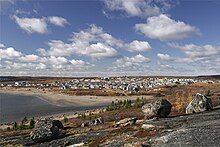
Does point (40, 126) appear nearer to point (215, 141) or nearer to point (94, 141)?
point (94, 141)

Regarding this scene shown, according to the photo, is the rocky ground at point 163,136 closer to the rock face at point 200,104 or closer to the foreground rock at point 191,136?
the foreground rock at point 191,136

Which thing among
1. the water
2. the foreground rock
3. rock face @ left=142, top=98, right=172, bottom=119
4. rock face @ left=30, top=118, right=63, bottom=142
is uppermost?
rock face @ left=142, top=98, right=172, bottom=119

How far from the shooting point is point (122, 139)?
33.8 metres

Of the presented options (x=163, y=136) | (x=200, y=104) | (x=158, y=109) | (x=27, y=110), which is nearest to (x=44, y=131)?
(x=158, y=109)

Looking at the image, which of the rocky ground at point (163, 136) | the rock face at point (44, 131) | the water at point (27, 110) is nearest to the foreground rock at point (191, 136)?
the rocky ground at point (163, 136)

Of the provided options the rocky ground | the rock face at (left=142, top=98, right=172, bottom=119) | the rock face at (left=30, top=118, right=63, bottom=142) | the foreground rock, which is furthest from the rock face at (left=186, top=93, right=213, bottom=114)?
the rock face at (left=30, top=118, right=63, bottom=142)

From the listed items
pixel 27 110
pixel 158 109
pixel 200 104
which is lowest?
pixel 27 110

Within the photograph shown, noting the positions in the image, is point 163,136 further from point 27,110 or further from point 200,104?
point 27,110

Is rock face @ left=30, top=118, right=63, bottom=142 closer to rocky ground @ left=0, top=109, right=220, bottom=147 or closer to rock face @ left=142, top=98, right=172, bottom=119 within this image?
rocky ground @ left=0, top=109, right=220, bottom=147

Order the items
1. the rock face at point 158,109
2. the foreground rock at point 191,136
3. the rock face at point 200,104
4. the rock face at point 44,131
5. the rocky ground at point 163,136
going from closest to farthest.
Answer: the foreground rock at point 191,136, the rocky ground at point 163,136, the rock face at point 44,131, the rock face at point 158,109, the rock face at point 200,104

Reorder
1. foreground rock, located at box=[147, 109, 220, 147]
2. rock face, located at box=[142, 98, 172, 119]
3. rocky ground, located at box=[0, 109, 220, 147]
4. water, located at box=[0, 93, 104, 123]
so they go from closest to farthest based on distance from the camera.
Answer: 1. foreground rock, located at box=[147, 109, 220, 147]
2. rocky ground, located at box=[0, 109, 220, 147]
3. rock face, located at box=[142, 98, 172, 119]
4. water, located at box=[0, 93, 104, 123]

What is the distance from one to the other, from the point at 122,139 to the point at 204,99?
1936 cm

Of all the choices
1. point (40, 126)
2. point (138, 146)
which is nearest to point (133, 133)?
point (138, 146)

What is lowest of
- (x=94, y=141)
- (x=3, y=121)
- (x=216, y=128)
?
(x=3, y=121)
